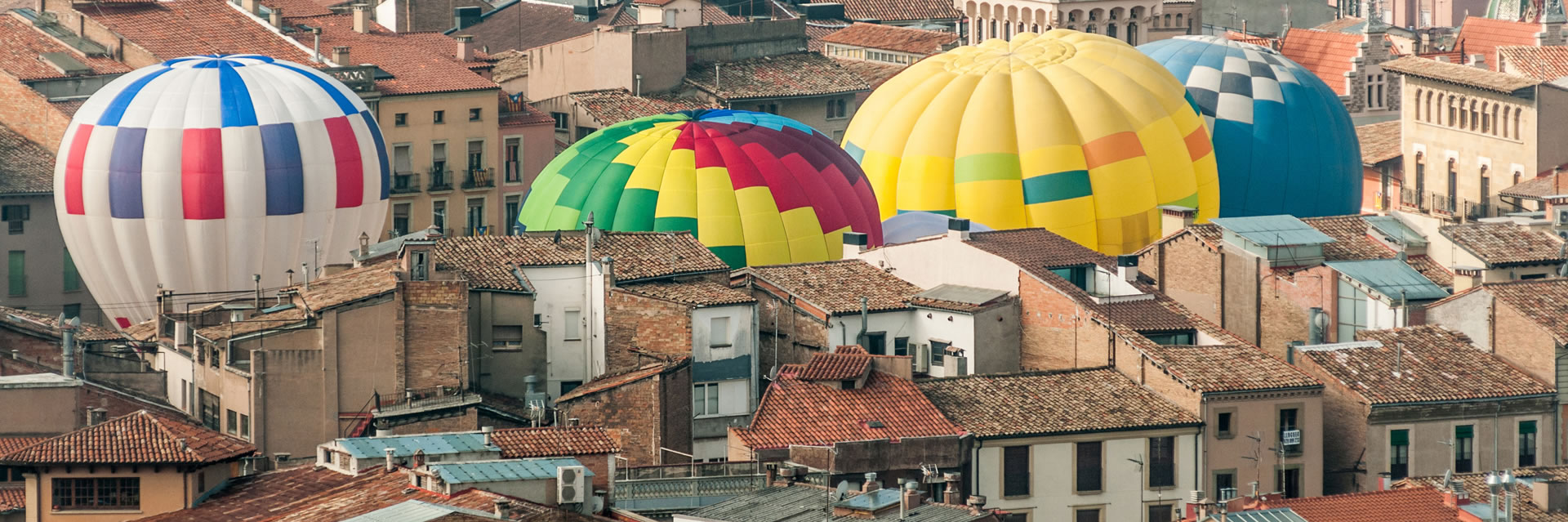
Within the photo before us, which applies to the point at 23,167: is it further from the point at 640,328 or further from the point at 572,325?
the point at 640,328

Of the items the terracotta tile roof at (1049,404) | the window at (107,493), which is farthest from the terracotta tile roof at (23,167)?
the window at (107,493)

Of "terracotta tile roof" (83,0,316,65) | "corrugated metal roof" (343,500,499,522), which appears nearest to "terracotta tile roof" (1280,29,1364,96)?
"terracotta tile roof" (83,0,316,65)

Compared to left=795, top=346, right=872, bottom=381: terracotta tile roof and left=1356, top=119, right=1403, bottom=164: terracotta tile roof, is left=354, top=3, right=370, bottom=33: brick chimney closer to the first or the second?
left=1356, top=119, right=1403, bottom=164: terracotta tile roof

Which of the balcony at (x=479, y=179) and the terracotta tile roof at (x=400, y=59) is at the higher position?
the terracotta tile roof at (x=400, y=59)

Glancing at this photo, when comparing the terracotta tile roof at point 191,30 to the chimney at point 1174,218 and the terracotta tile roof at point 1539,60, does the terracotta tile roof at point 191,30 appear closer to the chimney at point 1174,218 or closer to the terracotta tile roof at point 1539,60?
the chimney at point 1174,218

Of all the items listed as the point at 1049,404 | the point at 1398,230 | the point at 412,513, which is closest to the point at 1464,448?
the point at 1049,404

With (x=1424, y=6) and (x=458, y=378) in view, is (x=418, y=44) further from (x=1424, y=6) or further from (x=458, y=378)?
(x=1424, y=6)
